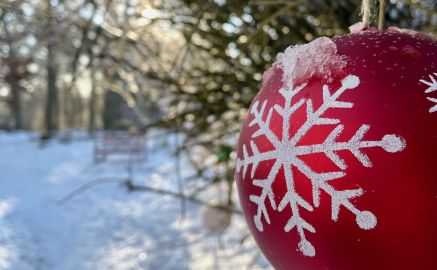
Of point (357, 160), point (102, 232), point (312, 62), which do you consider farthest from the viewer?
point (102, 232)

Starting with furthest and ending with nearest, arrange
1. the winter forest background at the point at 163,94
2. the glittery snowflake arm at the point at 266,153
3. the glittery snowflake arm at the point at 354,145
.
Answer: the winter forest background at the point at 163,94, the glittery snowflake arm at the point at 266,153, the glittery snowflake arm at the point at 354,145

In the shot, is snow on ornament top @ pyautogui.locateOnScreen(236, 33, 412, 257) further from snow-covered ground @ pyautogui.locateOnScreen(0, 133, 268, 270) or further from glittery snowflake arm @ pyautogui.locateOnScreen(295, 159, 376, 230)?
snow-covered ground @ pyautogui.locateOnScreen(0, 133, 268, 270)

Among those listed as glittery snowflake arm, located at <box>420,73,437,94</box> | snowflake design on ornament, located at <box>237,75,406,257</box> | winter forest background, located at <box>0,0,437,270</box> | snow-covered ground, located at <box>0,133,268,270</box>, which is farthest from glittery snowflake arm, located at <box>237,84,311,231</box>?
snow-covered ground, located at <box>0,133,268,270</box>

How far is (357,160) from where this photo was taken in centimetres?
95

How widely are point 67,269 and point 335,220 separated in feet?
5.83

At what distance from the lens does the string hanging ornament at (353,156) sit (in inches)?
37.1

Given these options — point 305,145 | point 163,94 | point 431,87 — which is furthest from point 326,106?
point 163,94

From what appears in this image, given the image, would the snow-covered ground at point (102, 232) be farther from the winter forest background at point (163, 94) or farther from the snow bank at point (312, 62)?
the snow bank at point (312, 62)

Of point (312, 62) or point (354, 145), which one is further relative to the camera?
point (312, 62)

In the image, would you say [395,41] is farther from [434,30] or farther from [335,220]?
[434,30]

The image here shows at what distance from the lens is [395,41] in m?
1.06

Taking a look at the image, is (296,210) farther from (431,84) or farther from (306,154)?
(431,84)

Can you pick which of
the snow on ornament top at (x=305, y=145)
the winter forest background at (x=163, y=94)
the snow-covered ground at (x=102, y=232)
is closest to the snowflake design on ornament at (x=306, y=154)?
the snow on ornament top at (x=305, y=145)

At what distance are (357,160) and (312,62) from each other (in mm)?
224
